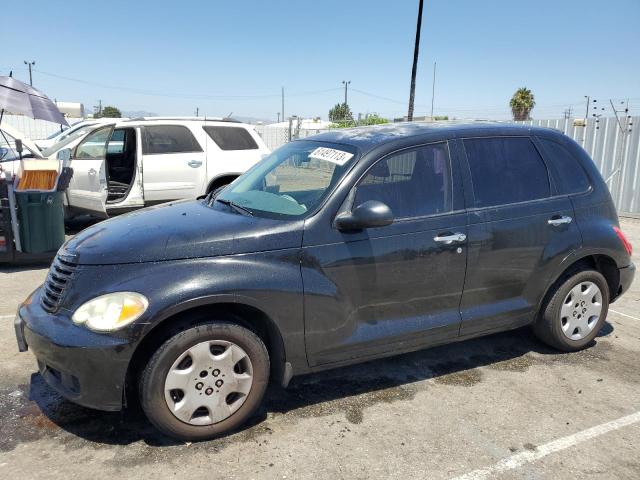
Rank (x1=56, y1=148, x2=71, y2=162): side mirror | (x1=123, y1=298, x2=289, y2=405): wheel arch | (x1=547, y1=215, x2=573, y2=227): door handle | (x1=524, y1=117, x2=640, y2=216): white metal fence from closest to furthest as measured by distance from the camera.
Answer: (x1=123, y1=298, x2=289, y2=405): wheel arch
(x1=547, y1=215, x2=573, y2=227): door handle
(x1=56, y1=148, x2=71, y2=162): side mirror
(x1=524, y1=117, x2=640, y2=216): white metal fence

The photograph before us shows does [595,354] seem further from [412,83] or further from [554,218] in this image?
[412,83]

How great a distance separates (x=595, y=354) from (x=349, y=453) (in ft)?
8.45

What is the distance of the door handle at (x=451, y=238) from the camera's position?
3.45 metres

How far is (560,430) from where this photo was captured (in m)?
3.17

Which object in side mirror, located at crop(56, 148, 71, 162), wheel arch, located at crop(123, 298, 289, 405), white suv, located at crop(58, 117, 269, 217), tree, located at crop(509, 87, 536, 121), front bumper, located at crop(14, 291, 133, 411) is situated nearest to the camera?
front bumper, located at crop(14, 291, 133, 411)

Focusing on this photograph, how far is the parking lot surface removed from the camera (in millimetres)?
2768

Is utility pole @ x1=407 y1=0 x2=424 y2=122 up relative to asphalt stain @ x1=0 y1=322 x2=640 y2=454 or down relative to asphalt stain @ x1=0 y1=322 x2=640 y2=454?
up

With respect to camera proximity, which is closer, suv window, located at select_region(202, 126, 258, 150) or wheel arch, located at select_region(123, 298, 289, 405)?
wheel arch, located at select_region(123, 298, 289, 405)

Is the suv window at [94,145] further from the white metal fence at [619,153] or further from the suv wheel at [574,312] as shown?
the white metal fence at [619,153]

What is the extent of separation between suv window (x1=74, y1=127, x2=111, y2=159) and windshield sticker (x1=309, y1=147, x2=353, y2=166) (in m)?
6.01

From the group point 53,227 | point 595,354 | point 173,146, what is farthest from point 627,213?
point 53,227

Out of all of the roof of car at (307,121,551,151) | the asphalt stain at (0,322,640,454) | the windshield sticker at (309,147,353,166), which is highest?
the roof of car at (307,121,551,151)

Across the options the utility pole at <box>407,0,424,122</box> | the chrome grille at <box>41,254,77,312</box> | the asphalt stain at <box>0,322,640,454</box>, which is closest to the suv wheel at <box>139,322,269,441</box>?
the asphalt stain at <box>0,322,640,454</box>

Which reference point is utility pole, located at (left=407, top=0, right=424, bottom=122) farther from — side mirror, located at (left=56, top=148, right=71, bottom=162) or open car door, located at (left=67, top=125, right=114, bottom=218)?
side mirror, located at (left=56, top=148, right=71, bottom=162)
